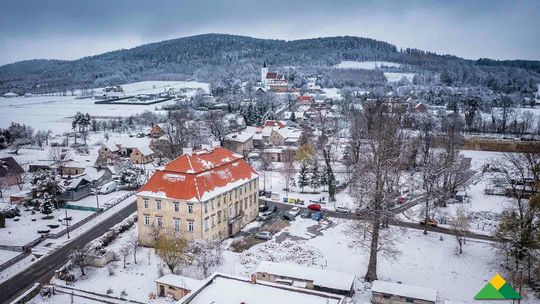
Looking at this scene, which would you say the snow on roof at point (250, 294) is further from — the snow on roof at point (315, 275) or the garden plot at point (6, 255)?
the garden plot at point (6, 255)

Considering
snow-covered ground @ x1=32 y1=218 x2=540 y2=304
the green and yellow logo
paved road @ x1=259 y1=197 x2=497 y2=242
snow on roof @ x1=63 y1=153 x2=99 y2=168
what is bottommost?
snow-covered ground @ x1=32 y1=218 x2=540 y2=304

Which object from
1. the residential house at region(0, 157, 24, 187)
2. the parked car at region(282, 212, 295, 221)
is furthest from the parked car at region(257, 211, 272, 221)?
the residential house at region(0, 157, 24, 187)

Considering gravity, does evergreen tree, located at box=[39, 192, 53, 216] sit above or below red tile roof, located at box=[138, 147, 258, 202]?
below

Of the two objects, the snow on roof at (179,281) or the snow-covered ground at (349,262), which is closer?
the snow on roof at (179,281)

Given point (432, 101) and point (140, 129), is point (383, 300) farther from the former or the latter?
point (432, 101)

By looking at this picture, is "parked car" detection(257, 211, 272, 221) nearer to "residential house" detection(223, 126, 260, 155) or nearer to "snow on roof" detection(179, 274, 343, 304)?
"snow on roof" detection(179, 274, 343, 304)

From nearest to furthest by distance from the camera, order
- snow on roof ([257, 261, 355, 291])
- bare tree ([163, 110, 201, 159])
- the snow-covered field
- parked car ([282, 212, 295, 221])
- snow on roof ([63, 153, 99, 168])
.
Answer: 1. snow on roof ([257, 261, 355, 291])
2. parked car ([282, 212, 295, 221])
3. snow on roof ([63, 153, 99, 168])
4. bare tree ([163, 110, 201, 159])
5. the snow-covered field

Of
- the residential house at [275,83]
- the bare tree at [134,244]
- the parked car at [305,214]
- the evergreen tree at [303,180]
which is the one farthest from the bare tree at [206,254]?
the residential house at [275,83]
